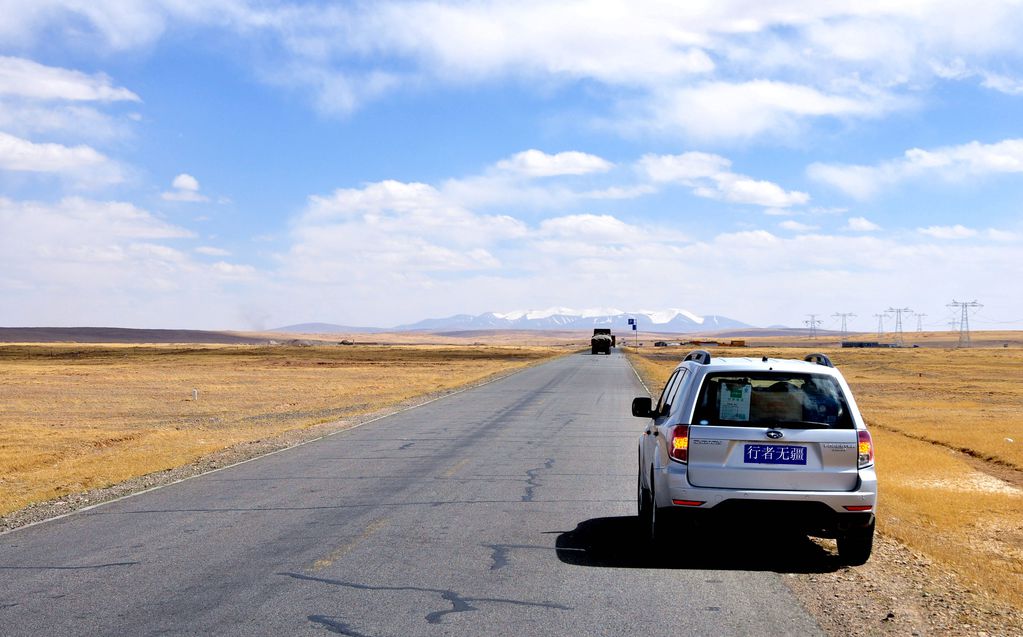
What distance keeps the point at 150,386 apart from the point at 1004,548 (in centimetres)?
4465

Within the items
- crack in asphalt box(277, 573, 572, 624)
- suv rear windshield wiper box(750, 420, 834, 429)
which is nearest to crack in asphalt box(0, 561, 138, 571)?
crack in asphalt box(277, 573, 572, 624)

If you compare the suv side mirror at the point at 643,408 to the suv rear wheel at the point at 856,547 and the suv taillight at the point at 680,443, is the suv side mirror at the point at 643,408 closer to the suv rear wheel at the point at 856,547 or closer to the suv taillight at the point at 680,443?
the suv taillight at the point at 680,443

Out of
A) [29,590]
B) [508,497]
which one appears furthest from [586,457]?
[29,590]

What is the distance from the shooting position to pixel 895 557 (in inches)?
359

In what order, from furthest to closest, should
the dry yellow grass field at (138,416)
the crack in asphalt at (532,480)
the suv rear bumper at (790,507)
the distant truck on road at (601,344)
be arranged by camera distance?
1. the distant truck on road at (601,344)
2. the dry yellow grass field at (138,416)
3. the crack in asphalt at (532,480)
4. the suv rear bumper at (790,507)

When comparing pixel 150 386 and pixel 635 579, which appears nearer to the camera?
pixel 635 579

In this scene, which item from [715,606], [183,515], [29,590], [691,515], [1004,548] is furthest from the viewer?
[1004,548]

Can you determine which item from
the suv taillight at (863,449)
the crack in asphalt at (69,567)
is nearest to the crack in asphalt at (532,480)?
the suv taillight at (863,449)

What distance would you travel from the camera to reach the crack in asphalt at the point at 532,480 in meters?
12.0

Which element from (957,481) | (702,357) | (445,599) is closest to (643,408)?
(702,357)

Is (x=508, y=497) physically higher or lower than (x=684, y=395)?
lower

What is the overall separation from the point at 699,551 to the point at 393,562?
9.59ft

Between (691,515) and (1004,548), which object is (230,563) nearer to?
(691,515)

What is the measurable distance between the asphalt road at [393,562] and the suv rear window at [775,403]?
99 centimetres
